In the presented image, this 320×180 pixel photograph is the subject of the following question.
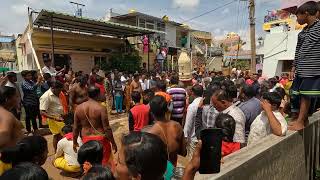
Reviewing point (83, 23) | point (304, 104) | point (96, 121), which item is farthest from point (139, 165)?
point (83, 23)

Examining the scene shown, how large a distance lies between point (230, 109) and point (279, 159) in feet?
3.27

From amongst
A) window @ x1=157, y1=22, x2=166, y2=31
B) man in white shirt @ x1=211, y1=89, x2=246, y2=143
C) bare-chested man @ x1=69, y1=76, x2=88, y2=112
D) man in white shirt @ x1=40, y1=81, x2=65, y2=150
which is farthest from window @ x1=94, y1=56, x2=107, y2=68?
man in white shirt @ x1=211, y1=89, x2=246, y2=143

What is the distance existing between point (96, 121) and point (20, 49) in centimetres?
1931

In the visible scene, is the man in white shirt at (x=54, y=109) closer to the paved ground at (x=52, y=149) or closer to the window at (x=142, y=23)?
the paved ground at (x=52, y=149)

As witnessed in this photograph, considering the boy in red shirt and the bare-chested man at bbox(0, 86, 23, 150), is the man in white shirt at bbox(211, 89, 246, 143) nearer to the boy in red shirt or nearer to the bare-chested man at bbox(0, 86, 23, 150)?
the boy in red shirt

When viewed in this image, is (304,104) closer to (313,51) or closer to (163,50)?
(313,51)

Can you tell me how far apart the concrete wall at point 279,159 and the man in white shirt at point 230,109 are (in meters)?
0.52

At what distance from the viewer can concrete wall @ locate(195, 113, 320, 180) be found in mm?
2652

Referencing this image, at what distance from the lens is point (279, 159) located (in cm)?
338

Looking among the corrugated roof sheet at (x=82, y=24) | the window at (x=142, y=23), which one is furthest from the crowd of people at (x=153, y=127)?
the window at (x=142, y=23)

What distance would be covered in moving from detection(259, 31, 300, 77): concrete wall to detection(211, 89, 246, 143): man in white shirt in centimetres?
1738

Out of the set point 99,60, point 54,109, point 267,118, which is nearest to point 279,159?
point 267,118

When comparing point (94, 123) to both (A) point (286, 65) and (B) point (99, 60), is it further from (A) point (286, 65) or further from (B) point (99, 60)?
(A) point (286, 65)

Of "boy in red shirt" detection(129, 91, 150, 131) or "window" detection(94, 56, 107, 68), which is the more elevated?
"window" detection(94, 56, 107, 68)
